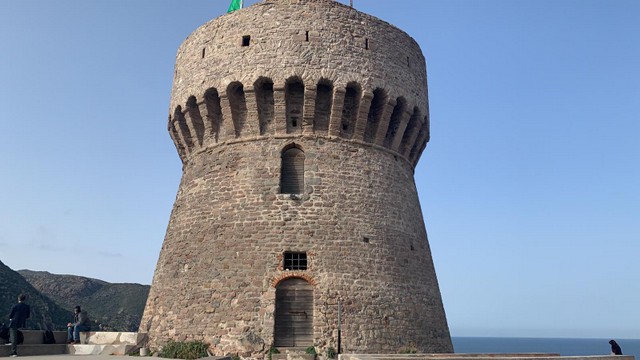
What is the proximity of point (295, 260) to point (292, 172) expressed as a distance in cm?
282

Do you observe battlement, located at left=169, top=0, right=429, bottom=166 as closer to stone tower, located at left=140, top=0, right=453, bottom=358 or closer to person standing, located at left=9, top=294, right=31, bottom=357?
stone tower, located at left=140, top=0, right=453, bottom=358

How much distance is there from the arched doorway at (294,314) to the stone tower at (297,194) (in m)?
0.03

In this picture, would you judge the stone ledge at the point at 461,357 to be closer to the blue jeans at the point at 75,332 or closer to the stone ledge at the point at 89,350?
the stone ledge at the point at 89,350

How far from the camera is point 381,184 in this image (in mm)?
17359

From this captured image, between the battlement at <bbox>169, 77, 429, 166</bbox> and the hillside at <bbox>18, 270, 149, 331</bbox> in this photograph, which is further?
the hillside at <bbox>18, 270, 149, 331</bbox>

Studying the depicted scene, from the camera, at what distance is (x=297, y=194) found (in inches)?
650

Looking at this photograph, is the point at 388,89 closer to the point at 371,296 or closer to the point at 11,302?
the point at 371,296

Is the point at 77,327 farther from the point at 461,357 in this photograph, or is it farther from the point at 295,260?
the point at 461,357

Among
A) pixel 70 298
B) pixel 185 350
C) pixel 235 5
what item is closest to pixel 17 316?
pixel 185 350

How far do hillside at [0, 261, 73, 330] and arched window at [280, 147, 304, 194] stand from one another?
28.5 meters

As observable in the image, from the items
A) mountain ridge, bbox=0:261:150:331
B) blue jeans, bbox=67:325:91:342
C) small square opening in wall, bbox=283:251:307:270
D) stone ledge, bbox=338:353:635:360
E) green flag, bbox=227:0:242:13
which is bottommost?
stone ledge, bbox=338:353:635:360

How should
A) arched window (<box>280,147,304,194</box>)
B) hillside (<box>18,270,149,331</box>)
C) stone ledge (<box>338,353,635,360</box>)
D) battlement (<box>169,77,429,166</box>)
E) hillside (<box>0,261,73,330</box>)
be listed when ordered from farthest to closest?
hillside (<box>18,270,149,331</box>) → hillside (<box>0,261,73,330</box>) → battlement (<box>169,77,429,166</box>) → arched window (<box>280,147,304,194</box>) → stone ledge (<box>338,353,635,360</box>)

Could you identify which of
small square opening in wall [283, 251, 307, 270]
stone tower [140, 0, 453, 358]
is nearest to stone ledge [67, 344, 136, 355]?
stone tower [140, 0, 453, 358]

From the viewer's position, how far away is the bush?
48.5ft
